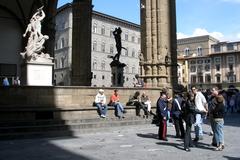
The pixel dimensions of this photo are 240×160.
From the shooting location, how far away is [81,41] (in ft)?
77.6

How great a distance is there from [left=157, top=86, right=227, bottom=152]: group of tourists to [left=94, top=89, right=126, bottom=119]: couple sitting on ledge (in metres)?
3.17

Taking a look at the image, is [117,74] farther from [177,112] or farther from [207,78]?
[207,78]

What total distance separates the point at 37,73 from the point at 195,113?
6799mm

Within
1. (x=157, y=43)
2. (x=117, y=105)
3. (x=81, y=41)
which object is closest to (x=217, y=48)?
(x=81, y=41)

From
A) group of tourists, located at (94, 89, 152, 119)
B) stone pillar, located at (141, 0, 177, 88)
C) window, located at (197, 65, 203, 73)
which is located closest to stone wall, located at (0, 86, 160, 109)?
group of tourists, located at (94, 89, 152, 119)

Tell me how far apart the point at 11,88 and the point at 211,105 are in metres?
6.73

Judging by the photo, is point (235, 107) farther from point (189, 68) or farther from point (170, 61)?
point (189, 68)

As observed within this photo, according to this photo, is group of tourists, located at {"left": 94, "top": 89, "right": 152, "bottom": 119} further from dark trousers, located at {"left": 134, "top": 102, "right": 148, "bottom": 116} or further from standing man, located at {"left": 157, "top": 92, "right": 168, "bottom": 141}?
standing man, located at {"left": 157, "top": 92, "right": 168, "bottom": 141}

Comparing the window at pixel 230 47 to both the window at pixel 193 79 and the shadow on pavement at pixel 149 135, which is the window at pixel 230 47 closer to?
the window at pixel 193 79

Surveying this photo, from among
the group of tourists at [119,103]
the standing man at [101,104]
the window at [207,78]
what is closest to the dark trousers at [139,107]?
the group of tourists at [119,103]

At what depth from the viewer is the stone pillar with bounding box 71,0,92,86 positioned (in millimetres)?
23344

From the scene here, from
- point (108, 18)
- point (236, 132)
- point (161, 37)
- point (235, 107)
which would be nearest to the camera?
point (236, 132)

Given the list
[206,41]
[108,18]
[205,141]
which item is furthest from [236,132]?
[206,41]

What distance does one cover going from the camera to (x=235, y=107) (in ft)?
80.4
